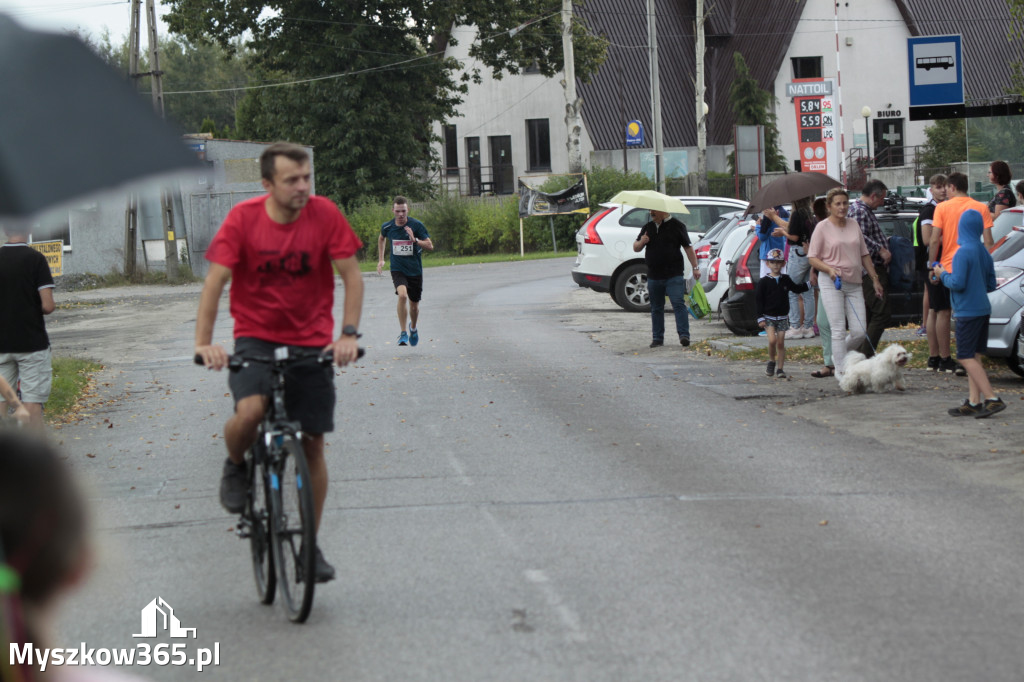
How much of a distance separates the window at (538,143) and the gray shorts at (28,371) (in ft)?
155

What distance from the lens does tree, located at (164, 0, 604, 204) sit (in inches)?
1865

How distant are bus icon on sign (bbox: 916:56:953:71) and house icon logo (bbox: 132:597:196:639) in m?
16.7

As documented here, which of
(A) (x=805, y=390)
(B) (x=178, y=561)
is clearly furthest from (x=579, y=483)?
(A) (x=805, y=390)

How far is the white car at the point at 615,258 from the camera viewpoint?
21594 mm

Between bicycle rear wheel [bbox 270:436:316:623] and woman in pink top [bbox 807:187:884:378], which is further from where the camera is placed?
woman in pink top [bbox 807:187:884:378]

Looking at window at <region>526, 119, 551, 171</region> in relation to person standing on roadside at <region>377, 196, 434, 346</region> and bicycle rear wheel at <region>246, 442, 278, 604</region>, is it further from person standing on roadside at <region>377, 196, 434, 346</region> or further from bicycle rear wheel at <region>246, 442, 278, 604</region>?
bicycle rear wheel at <region>246, 442, 278, 604</region>

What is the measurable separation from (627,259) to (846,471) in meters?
13.6

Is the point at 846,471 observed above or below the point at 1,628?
below

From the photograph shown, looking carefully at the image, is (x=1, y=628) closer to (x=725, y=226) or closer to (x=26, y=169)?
(x=26, y=169)

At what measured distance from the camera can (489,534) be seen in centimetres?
657

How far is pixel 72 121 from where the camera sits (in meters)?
2.15

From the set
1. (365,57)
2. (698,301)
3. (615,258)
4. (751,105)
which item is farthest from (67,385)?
(751,105)

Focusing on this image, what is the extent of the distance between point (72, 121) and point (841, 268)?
10.0 meters

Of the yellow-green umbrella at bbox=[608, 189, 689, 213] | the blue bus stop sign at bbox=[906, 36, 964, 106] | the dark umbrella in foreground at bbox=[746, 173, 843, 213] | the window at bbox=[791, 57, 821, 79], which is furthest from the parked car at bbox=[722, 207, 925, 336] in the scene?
the window at bbox=[791, 57, 821, 79]
